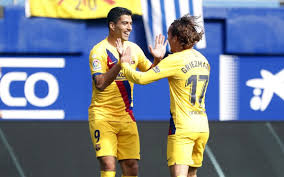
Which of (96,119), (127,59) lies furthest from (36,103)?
(127,59)

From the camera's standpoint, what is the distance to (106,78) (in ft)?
17.6

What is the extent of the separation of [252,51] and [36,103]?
303 cm

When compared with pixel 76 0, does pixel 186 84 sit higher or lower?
lower

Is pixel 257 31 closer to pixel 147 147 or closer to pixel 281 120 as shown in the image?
pixel 281 120

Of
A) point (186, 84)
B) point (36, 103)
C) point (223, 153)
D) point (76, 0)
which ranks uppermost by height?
point (76, 0)

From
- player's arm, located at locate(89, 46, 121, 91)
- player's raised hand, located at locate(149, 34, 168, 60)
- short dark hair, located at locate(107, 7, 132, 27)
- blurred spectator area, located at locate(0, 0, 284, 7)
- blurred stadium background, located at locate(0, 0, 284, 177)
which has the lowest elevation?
blurred stadium background, located at locate(0, 0, 284, 177)

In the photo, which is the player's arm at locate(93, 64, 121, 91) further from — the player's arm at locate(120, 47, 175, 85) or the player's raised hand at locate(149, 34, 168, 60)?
the player's raised hand at locate(149, 34, 168, 60)

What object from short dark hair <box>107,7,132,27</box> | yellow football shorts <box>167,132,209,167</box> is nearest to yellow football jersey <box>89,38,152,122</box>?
short dark hair <box>107,7,132,27</box>

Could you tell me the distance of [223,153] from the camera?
26.7 feet

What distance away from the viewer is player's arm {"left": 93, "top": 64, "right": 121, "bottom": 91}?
529cm

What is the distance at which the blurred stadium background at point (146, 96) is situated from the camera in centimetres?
776

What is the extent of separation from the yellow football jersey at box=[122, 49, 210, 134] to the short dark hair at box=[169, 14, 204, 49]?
9 cm

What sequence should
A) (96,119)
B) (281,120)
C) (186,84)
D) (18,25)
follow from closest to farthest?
(186,84) < (96,119) < (18,25) < (281,120)

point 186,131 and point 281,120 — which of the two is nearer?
point 186,131
